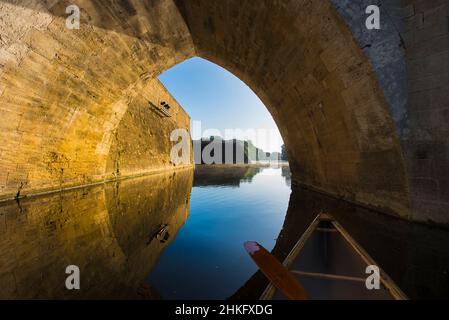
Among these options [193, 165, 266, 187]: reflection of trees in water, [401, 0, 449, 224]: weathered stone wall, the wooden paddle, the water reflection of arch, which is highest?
[401, 0, 449, 224]: weathered stone wall

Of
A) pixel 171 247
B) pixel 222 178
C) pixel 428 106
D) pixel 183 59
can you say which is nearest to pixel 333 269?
pixel 171 247

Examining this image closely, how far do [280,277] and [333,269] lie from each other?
1.36 metres

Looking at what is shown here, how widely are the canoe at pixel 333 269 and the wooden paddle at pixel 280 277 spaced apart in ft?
0.25

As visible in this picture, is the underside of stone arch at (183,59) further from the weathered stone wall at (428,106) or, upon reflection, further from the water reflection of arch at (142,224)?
the water reflection of arch at (142,224)

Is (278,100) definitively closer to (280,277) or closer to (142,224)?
(142,224)

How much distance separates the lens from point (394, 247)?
3451mm

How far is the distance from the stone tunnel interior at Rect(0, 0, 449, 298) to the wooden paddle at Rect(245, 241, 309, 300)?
0.36m

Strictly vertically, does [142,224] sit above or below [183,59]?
below

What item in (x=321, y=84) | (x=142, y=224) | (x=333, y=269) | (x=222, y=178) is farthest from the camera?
(x=222, y=178)

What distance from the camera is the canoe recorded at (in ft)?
6.12

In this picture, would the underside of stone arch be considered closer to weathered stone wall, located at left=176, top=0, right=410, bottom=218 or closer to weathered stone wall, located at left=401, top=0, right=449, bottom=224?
weathered stone wall, located at left=176, top=0, right=410, bottom=218

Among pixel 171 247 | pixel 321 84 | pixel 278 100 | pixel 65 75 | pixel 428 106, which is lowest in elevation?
pixel 171 247

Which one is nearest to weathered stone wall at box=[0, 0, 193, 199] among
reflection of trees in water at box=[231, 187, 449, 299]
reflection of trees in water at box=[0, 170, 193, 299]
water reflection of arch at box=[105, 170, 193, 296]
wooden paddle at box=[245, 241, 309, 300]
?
reflection of trees in water at box=[0, 170, 193, 299]
